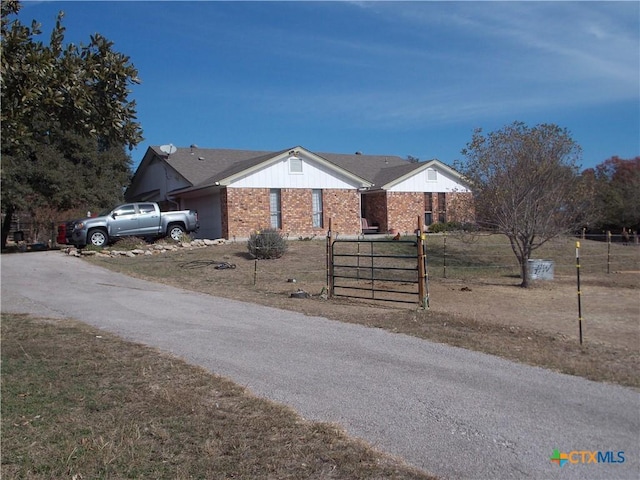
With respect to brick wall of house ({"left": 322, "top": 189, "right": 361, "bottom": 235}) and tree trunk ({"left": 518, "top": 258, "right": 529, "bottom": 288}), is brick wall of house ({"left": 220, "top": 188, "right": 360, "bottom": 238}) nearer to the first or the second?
brick wall of house ({"left": 322, "top": 189, "right": 361, "bottom": 235})

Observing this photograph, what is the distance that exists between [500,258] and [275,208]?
10800mm

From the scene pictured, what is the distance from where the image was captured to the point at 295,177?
29.4 meters

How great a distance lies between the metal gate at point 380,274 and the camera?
12.7 metres

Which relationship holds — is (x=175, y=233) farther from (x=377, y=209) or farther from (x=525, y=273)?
(x=525, y=273)

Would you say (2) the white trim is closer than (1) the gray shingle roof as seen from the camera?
Yes

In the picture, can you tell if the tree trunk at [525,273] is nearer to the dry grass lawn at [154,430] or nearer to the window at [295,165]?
the window at [295,165]

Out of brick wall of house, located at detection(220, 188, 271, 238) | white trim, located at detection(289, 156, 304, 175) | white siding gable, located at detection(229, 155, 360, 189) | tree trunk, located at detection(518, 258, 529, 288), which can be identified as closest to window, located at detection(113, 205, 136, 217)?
brick wall of house, located at detection(220, 188, 271, 238)

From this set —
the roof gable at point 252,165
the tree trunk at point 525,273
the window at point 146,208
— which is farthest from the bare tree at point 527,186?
the window at point 146,208

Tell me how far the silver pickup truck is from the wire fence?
36.1 feet

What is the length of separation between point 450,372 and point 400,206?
2693 cm

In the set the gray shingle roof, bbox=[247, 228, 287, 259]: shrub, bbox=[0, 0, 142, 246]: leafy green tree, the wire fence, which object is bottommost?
the wire fence

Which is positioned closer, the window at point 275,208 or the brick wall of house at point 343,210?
the window at point 275,208

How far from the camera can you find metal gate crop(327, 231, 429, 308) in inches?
500

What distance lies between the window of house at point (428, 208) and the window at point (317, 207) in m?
7.66
